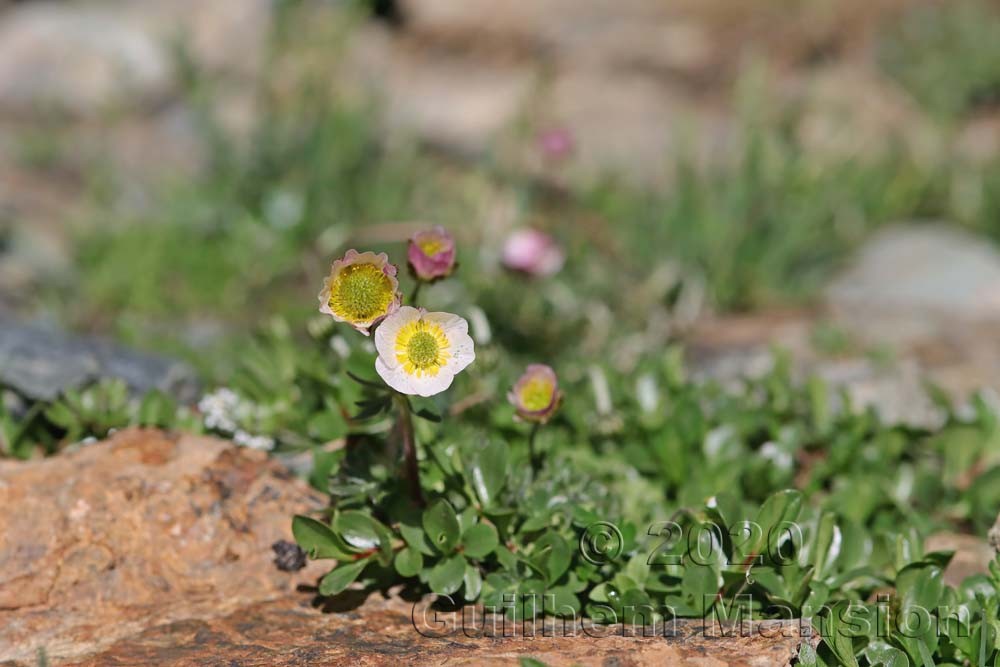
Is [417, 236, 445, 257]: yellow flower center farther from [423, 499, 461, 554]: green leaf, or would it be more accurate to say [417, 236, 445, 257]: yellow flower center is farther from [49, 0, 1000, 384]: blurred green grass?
[49, 0, 1000, 384]: blurred green grass

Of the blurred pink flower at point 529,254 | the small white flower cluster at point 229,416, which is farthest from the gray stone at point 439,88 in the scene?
the small white flower cluster at point 229,416

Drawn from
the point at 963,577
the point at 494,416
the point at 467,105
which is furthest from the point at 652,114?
the point at 963,577

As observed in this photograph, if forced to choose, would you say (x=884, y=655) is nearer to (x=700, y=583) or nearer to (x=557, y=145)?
(x=700, y=583)

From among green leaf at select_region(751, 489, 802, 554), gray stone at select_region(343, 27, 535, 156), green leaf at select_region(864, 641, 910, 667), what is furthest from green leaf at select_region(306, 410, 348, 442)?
gray stone at select_region(343, 27, 535, 156)

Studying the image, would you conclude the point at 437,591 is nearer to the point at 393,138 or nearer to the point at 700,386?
the point at 700,386

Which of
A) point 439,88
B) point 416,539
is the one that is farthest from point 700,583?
point 439,88
